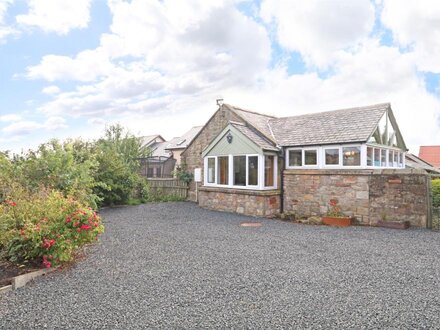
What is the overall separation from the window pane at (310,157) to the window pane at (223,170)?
3.51 m

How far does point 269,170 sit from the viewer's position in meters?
11.9

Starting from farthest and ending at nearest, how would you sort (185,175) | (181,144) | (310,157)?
(181,144) → (185,175) → (310,157)

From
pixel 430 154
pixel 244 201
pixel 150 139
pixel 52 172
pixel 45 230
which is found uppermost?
pixel 150 139

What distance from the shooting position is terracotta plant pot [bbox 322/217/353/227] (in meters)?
9.70

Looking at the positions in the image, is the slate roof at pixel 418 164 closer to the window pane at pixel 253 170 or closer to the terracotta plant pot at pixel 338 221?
the terracotta plant pot at pixel 338 221

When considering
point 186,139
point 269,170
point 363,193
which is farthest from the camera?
point 186,139

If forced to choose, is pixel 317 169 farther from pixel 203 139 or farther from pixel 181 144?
pixel 181 144

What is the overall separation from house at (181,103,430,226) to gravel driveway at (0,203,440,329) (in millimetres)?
1702

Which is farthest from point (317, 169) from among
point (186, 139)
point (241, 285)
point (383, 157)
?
point (186, 139)

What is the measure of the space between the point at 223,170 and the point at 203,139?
3.71 metres

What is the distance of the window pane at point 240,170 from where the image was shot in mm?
12233

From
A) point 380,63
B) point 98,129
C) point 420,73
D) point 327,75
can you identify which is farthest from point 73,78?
point 98,129

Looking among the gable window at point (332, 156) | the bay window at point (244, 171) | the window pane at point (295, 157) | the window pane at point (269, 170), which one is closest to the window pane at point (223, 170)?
the bay window at point (244, 171)

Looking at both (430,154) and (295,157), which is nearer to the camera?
(295,157)
